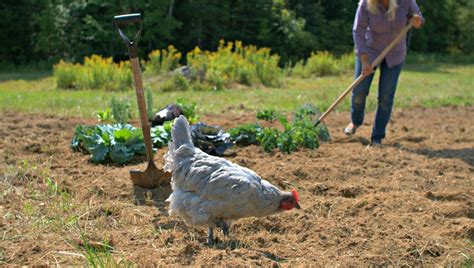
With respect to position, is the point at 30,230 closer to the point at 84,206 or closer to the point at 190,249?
the point at 84,206

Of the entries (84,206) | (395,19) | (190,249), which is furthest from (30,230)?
(395,19)

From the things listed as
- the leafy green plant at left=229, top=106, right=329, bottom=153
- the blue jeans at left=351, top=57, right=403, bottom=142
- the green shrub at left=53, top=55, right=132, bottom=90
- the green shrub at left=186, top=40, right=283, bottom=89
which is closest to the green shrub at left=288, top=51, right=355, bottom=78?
the green shrub at left=186, top=40, right=283, bottom=89

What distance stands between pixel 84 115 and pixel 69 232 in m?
5.32

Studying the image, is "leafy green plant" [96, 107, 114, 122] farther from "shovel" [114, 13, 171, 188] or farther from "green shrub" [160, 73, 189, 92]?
"green shrub" [160, 73, 189, 92]

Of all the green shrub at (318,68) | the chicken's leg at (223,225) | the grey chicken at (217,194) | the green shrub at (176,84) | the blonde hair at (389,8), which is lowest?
the green shrub at (318,68)

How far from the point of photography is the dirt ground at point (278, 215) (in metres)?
3.84

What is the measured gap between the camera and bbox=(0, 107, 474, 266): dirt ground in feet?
12.6

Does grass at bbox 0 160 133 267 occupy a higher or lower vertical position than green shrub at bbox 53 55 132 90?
higher

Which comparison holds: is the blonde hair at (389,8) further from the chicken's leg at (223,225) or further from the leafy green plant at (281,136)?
the chicken's leg at (223,225)

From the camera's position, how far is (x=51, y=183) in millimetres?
5227

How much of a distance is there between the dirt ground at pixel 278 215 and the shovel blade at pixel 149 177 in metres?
0.08

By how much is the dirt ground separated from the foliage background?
16477 millimetres

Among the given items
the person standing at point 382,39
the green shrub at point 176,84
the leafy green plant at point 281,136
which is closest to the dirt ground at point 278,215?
the leafy green plant at point 281,136

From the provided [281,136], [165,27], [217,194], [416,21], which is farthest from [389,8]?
[165,27]
